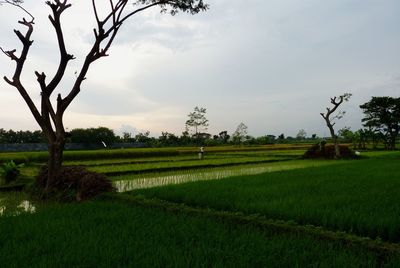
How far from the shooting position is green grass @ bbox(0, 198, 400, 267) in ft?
12.6

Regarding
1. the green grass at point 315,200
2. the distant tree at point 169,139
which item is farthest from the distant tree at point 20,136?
the green grass at point 315,200

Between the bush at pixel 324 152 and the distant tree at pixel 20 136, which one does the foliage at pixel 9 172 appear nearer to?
the bush at pixel 324 152

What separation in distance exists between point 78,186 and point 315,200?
483cm

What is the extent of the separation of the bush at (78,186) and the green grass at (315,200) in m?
0.76

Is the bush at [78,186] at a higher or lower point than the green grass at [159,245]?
higher

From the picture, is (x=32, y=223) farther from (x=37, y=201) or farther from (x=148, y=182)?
(x=148, y=182)

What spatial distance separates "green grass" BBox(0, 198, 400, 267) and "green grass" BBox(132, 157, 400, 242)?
0.79 meters

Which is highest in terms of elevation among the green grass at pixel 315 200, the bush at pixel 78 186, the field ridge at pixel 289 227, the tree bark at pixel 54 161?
the tree bark at pixel 54 161

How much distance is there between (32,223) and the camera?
18.2 feet

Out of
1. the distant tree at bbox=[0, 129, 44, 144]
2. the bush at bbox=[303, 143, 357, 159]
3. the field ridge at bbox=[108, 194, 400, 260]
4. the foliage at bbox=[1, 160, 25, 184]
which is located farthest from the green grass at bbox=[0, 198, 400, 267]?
the distant tree at bbox=[0, 129, 44, 144]

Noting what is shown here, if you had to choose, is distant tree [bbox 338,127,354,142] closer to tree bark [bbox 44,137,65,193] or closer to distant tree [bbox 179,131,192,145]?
distant tree [bbox 179,131,192,145]

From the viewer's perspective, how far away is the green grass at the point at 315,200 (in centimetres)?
530

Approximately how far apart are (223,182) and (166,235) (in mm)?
5429

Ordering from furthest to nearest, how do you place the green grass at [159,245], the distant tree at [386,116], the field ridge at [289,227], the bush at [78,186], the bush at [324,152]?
the distant tree at [386,116] → the bush at [324,152] → the bush at [78,186] → the field ridge at [289,227] → the green grass at [159,245]
